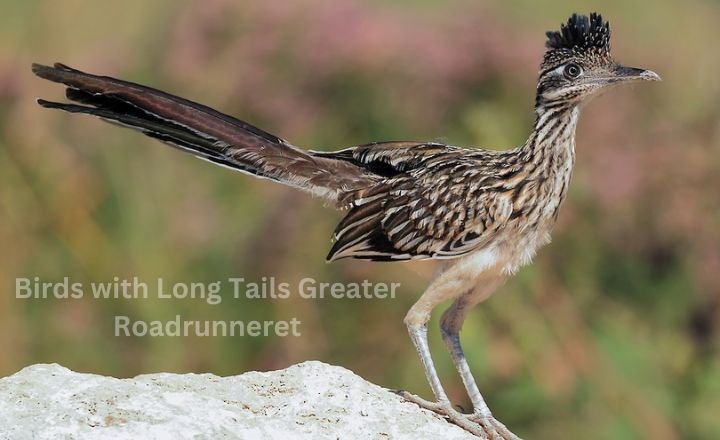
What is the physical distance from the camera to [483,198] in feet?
21.4

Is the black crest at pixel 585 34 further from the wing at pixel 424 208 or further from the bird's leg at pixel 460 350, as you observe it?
the bird's leg at pixel 460 350

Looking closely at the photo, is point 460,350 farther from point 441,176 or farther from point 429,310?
point 441,176

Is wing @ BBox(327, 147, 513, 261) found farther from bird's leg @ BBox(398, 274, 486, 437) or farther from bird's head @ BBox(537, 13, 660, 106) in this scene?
bird's head @ BBox(537, 13, 660, 106)

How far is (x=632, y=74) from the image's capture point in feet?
21.0

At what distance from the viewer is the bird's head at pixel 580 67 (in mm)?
6480

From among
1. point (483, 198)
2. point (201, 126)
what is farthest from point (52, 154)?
point (483, 198)

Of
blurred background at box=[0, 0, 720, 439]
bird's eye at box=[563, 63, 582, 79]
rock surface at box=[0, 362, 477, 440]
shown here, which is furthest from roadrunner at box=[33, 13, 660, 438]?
blurred background at box=[0, 0, 720, 439]

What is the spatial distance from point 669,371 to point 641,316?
484mm

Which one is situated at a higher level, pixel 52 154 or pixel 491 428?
pixel 52 154

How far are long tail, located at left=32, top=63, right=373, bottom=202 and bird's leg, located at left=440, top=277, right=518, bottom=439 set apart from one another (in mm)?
746

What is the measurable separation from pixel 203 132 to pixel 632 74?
195cm

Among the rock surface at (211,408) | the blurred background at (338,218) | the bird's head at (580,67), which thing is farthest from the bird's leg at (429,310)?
the blurred background at (338,218)

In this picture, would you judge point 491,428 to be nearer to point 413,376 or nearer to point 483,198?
point 483,198

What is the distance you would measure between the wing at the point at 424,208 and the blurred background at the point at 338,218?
7.44 feet
